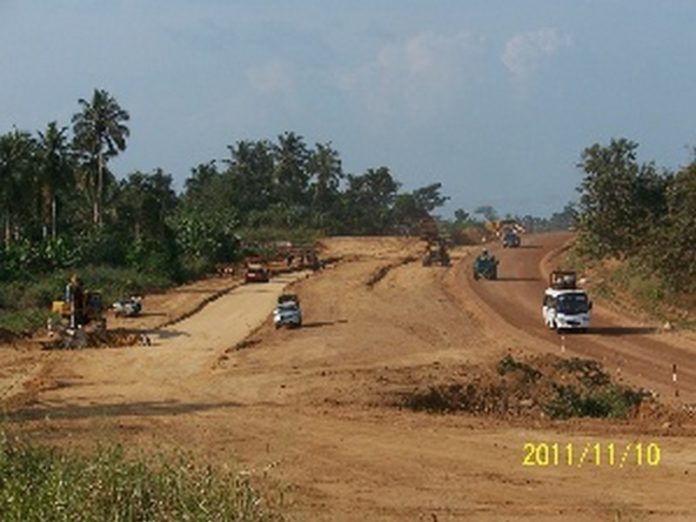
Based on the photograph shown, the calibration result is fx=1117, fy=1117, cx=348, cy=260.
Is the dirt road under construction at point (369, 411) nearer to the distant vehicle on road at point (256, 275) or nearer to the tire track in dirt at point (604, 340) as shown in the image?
the tire track in dirt at point (604, 340)

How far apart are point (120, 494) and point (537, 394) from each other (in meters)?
19.3

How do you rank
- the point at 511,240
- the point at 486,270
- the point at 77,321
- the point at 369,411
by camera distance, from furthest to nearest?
the point at 511,240, the point at 486,270, the point at 77,321, the point at 369,411

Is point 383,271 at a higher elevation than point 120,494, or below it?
higher

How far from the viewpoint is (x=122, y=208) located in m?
92.5

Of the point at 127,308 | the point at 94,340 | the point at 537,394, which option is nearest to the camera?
the point at 537,394

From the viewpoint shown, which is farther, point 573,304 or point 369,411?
point 573,304

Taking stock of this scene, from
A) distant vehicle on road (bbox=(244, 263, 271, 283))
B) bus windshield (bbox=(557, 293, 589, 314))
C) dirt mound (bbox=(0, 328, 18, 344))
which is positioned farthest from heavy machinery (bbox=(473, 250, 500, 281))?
dirt mound (bbox=(0, 328, 18, 344))

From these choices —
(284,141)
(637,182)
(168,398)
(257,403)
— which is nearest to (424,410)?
(257,403)

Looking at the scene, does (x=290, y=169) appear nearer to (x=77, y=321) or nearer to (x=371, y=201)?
(x=371, y=201)

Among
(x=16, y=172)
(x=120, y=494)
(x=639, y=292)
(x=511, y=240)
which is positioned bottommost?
(x=120, y=494)

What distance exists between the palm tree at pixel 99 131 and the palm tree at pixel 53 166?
5.33m

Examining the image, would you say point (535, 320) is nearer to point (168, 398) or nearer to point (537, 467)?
point (168, 398)

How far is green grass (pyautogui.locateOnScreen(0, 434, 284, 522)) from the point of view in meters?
10.2
